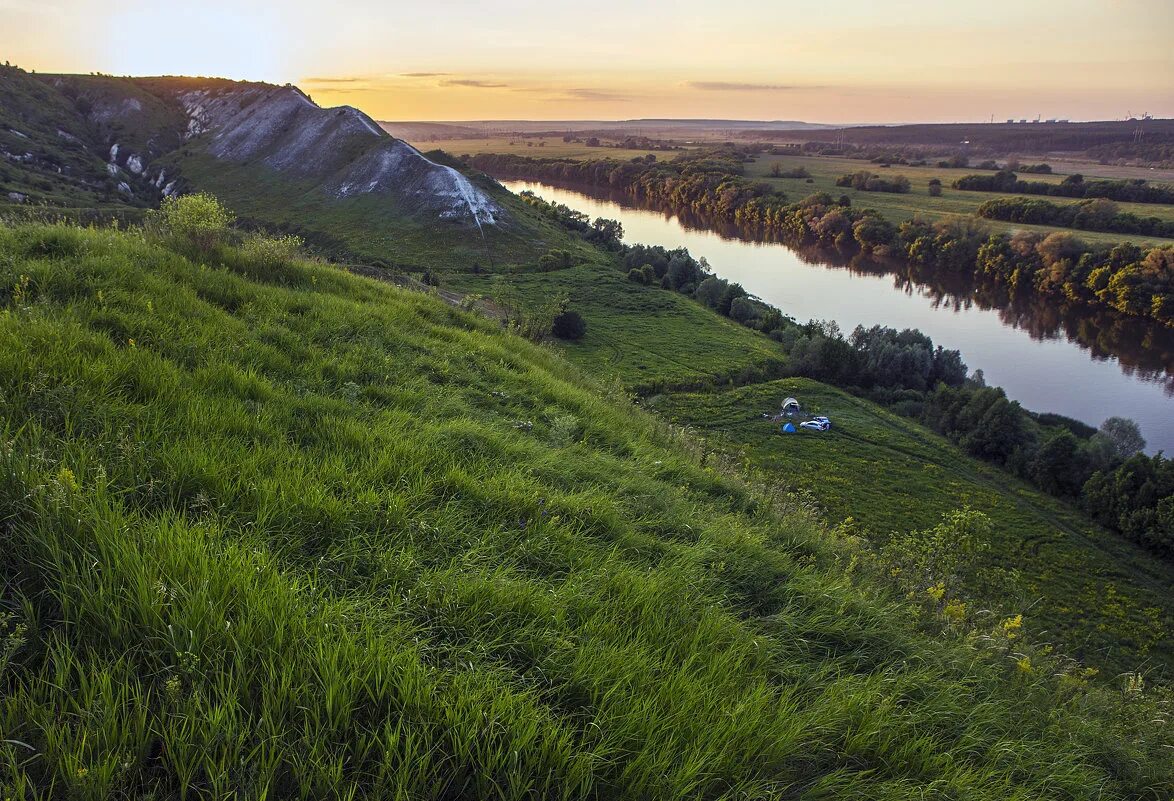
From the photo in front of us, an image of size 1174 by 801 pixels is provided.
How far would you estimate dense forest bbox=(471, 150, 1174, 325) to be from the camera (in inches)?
2499

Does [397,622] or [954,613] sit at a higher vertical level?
[397,622]

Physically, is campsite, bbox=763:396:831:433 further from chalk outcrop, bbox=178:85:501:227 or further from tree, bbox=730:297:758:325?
chalk outcrop, bbox=178:85:501:227

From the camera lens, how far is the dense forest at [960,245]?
6347 centimetres

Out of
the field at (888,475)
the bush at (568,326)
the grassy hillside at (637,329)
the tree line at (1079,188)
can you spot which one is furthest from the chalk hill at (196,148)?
the tree line at (1079,188)

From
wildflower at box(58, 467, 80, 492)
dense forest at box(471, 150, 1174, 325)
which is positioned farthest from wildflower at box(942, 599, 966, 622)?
dense forest at box(471, 150, 1174, 325)

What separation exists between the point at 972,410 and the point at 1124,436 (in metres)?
9.47

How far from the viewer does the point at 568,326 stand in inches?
2039

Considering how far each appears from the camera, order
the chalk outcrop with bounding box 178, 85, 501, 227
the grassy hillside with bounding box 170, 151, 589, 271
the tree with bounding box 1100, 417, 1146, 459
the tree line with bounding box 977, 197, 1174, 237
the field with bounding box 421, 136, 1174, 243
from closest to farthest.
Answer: the tree with bounding box 1100, 417, 1146, 459 < the grassy hillside with bounding box 170, 151, 589, 271 < the chalk outcrop with bounding box 178, 85, 501, 227 < the tree line with bounding box 977, 197, 1174, 237 < the field with bounding box 421, 136, 1174, 243

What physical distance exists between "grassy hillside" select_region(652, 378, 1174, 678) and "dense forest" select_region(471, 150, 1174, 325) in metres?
45.6

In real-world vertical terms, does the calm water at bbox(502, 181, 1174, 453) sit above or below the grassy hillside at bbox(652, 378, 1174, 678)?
above

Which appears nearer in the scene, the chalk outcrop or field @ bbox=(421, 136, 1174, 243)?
the chalk outcrop

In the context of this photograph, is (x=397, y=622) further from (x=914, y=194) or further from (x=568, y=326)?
(x=914, y=194)

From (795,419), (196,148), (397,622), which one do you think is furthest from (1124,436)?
(196,148)

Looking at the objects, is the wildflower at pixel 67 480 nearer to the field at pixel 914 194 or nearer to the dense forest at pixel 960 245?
the dense forest at pixel 960 245
